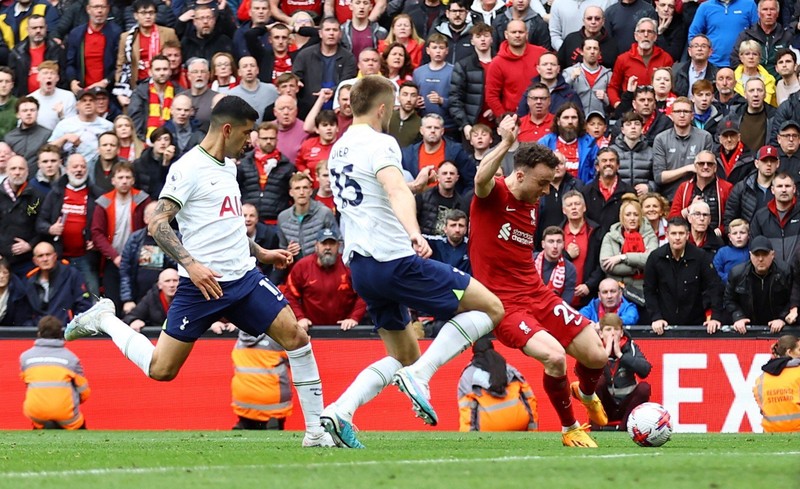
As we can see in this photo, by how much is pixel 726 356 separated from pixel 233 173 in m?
7.07

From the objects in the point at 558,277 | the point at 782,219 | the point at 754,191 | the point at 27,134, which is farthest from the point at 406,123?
the point at 27,134

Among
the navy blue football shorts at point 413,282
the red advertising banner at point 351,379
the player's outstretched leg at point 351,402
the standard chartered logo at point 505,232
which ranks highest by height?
the standard chartered logo at point 505,232

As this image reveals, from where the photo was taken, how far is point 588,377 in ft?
35.4

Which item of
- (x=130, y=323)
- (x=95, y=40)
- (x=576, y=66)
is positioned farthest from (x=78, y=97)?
(x=576, y=66)

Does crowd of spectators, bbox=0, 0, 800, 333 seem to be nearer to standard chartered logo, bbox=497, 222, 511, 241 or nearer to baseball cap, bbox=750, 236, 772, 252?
baseball cap, bbox=750, 236, 772, 252

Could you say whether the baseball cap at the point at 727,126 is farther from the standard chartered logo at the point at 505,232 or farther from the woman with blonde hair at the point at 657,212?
the standard chartered logo at the point at 505,232

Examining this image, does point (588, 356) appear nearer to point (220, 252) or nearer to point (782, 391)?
point (220, 252)

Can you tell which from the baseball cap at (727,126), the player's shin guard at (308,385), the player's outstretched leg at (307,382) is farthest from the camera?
the baseball cap at (727,126)

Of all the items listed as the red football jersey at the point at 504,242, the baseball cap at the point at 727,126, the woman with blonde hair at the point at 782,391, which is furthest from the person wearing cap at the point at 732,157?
the red football jersey at the point at 504,242

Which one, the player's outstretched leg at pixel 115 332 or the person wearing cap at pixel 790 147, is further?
the person wearing cap at pixel 790 147

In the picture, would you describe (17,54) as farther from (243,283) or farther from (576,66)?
(243,283)

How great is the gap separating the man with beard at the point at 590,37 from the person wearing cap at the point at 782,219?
3663 millimetres

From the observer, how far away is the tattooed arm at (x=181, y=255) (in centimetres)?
943

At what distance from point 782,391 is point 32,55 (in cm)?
1209
